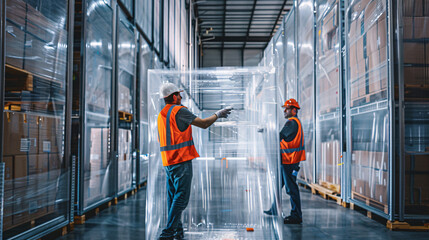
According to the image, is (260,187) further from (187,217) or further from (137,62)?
(137,62)

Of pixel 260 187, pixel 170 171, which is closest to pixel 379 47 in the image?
pixel 260 187

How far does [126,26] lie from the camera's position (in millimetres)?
6445

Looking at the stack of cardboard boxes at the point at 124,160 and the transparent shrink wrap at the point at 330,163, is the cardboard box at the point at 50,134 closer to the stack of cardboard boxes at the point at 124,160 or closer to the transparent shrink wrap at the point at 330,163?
the stack of cardboard boxes at the point at 124,160

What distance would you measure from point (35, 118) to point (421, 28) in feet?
14.0

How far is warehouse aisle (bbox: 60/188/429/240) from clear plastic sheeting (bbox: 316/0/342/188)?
0.93 m

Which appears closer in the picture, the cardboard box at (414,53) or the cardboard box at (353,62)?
A: the cardboard box at (414,53)

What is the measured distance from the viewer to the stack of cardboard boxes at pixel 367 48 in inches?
171

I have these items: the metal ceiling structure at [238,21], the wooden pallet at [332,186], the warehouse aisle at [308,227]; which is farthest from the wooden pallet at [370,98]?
the metal ceiling structure at [238,21]

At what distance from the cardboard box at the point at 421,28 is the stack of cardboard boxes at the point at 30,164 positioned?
4138 mm

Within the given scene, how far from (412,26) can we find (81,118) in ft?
13.3

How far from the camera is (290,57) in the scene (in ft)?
29.2

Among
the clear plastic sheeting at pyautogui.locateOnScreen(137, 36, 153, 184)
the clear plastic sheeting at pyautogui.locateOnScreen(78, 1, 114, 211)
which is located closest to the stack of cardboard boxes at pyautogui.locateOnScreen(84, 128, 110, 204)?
the clear plastic sheeting at pyautogui.locateOnScreen(78, 1, 114, 211)

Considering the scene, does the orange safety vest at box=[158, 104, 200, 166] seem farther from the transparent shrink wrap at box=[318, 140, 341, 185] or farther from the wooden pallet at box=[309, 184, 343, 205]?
the wooden pallet at box=[309, 184, 343, 205]

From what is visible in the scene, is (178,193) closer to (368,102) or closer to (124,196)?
(368,102)
